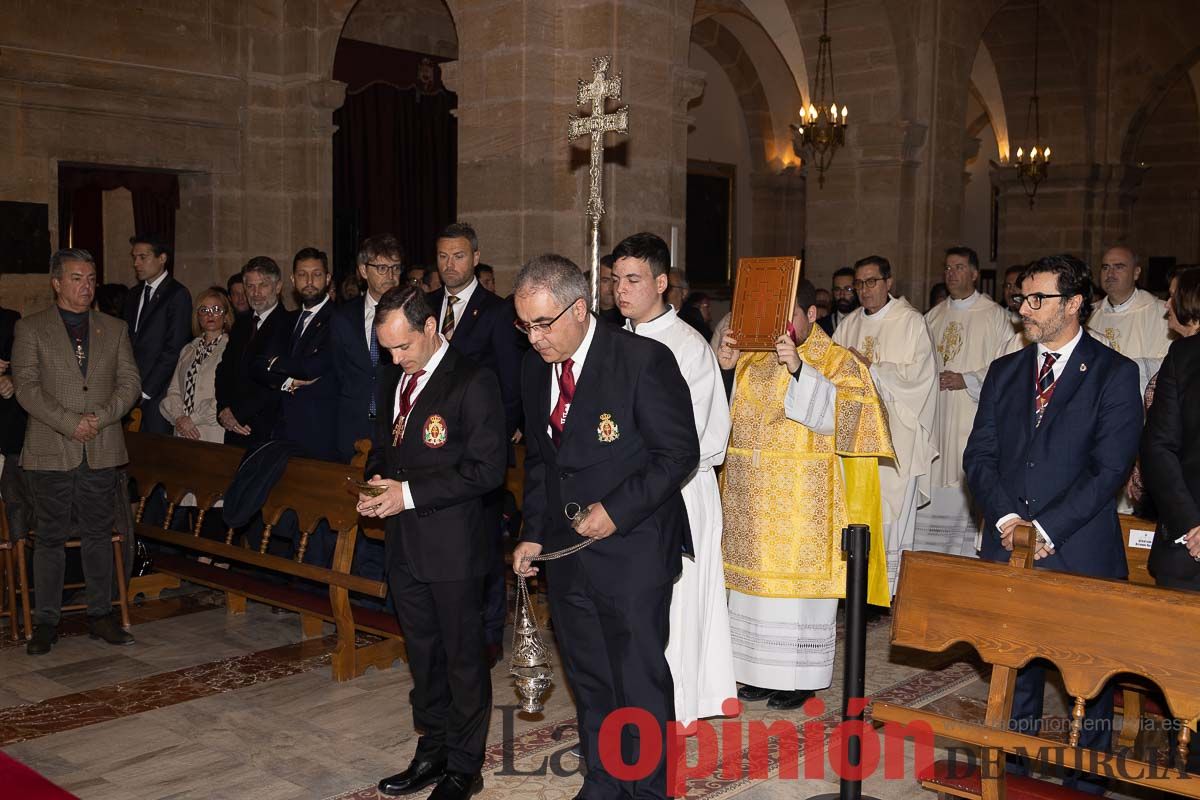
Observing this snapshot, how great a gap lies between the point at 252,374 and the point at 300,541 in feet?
2.99

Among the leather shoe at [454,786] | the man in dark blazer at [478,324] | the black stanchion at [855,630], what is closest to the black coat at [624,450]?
the black stanchion at [855,630]

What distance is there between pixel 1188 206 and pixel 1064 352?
18505 millimetres

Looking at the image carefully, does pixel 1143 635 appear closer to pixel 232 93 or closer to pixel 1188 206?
pixel 232 93

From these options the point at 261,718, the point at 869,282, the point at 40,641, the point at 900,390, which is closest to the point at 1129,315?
the point at 900,390

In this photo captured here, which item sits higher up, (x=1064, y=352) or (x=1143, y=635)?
(x=1064, y=352)

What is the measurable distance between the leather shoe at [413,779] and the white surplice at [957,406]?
158 inches

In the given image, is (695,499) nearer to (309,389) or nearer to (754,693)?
(754,693)

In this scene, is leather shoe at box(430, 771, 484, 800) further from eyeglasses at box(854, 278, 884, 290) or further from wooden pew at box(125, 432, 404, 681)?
eyeglasses at box(854, 278, 884, 290)

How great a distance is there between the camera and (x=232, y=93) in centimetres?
1070

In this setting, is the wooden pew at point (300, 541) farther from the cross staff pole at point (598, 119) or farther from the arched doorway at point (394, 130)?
the arched doorway at point (394, 130)

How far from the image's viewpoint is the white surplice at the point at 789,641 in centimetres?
471

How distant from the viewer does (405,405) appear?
3.76 m

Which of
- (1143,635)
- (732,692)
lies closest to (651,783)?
(732,692)

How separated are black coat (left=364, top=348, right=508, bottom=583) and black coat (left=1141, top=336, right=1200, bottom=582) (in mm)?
2055
